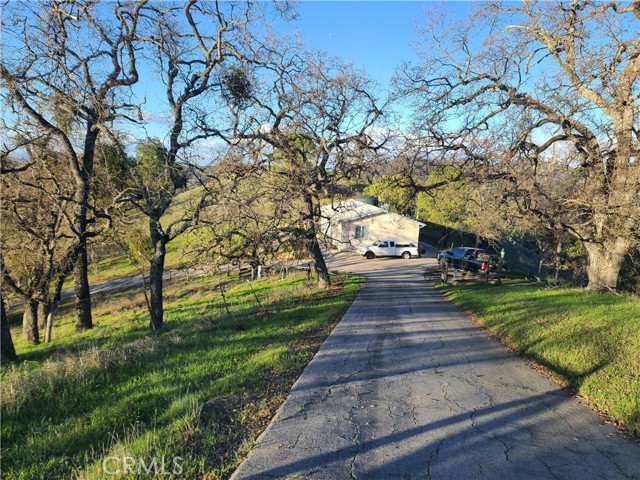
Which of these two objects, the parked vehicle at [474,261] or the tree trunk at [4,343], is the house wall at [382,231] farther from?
the tree trunk at [4,343]

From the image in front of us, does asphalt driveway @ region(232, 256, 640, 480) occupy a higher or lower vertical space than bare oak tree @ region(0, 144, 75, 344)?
lower

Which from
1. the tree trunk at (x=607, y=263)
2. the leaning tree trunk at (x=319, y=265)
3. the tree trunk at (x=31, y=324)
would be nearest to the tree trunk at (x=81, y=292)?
the tree trunk at (x=31, y=324)

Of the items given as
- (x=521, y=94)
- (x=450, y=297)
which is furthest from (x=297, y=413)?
(x=521, y=94)

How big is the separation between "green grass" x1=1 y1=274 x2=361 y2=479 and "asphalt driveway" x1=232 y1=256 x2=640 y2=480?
0.43 m

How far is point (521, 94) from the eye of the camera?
12625 mm

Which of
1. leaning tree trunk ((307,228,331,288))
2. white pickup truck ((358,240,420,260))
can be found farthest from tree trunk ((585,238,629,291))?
white pickup truck ((358,240,420,260))

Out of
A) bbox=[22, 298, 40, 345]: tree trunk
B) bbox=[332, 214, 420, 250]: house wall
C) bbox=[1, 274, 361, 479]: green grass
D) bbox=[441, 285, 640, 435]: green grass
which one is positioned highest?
bbox=[332, 214, 420, 250]: house wall

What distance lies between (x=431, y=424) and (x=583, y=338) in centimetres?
454

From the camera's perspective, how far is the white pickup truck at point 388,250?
35.2 metres

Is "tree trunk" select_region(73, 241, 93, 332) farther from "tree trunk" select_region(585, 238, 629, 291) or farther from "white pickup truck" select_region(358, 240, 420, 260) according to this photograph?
"white pickup truck" select_region(358, 240, 420, 260)

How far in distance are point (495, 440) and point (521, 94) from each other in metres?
11.7

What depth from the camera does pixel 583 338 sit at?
24.0 ft

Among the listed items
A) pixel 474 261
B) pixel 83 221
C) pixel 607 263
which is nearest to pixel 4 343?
pixel 83 221

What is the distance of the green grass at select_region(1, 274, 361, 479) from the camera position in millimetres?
3898
